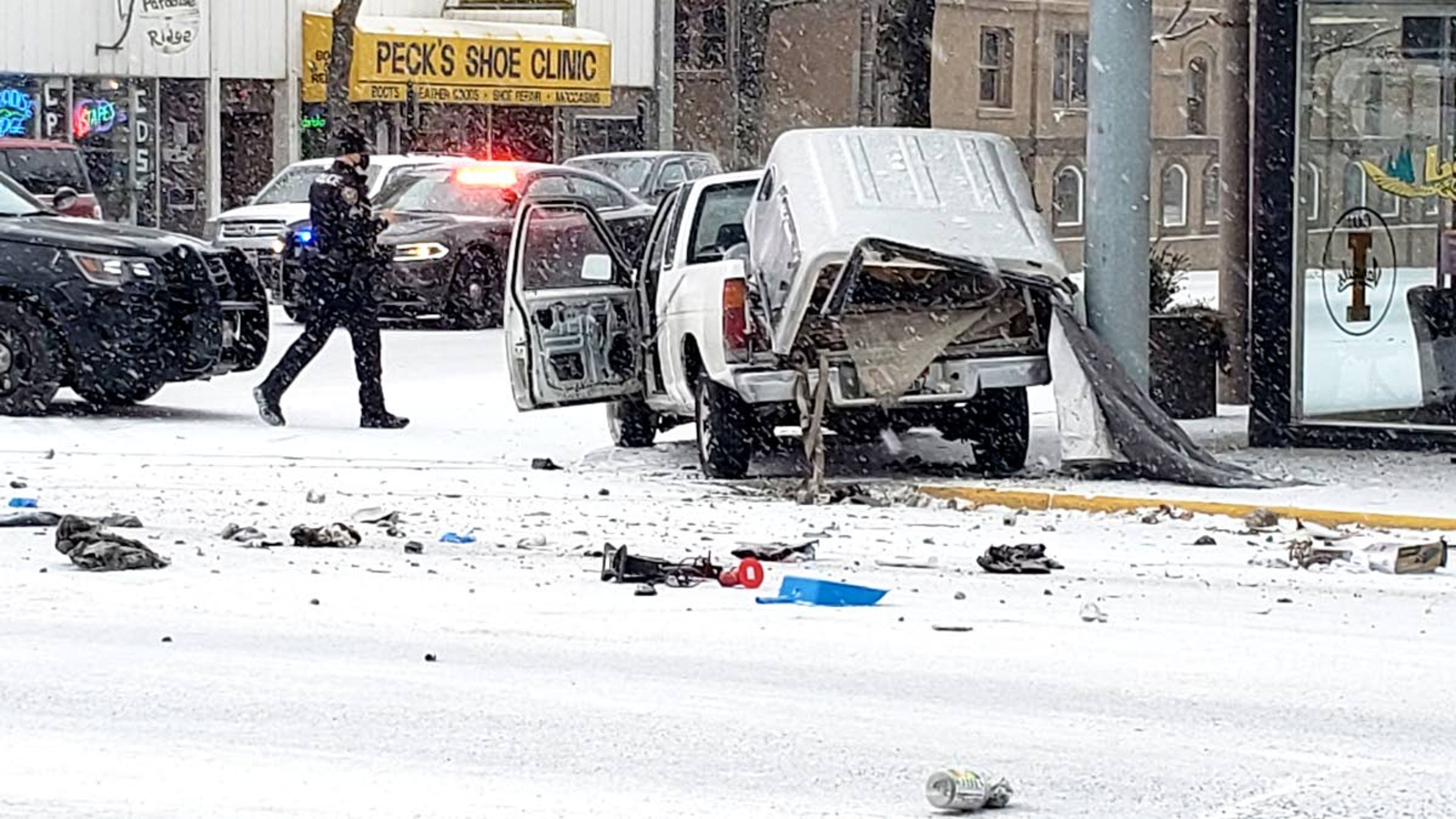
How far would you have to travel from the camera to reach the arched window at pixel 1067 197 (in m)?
45.3

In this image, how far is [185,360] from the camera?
1620 centimetres

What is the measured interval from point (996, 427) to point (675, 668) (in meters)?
5.65

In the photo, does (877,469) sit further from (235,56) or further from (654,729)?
(235,56)

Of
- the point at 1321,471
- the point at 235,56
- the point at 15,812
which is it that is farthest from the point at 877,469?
the point at 235,56

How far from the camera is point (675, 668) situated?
8.30 meters

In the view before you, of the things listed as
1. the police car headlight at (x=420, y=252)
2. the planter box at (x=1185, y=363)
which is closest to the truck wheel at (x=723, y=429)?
the planter box at (x=1185, y=363)

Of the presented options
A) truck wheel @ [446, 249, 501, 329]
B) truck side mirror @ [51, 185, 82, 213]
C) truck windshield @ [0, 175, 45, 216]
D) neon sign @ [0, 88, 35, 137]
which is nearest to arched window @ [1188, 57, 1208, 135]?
neon sign @ [0, 88, 35, 137]

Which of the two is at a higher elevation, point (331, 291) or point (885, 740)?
point (331, 291)

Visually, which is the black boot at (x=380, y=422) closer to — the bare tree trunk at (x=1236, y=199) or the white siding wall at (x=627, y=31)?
the bare tree trunk at (x=1236, y=199)

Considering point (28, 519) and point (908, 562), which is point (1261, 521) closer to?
point (908, 562)

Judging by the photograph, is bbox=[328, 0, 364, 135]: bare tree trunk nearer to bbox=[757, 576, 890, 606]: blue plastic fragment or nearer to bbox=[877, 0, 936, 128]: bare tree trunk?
bbox=[877, 0, 936, 128]: bare tree trunk

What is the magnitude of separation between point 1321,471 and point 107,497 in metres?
6.36

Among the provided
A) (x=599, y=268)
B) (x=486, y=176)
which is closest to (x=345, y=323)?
(x=599, y=268)

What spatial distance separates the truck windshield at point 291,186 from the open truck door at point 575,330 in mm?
13298
